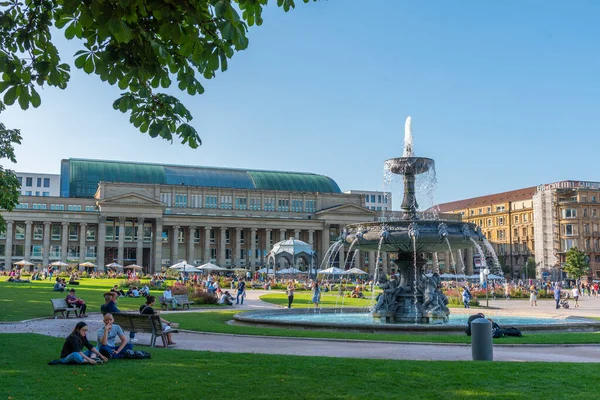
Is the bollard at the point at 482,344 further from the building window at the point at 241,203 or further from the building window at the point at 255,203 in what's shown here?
the building window at the point at 255,203

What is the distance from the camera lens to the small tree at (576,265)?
9156cm

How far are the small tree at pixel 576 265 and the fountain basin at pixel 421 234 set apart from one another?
3062 inches

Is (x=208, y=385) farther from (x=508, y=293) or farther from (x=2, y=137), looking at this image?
(x=508, y=293)

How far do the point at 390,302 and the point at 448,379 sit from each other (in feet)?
42.8

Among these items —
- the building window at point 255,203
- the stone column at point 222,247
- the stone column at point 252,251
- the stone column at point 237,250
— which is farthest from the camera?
the building window at point 255,203

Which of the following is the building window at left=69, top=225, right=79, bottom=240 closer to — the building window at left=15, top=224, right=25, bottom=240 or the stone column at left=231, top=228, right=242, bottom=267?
the building window at left=15, top=224, right=25, bottom=240

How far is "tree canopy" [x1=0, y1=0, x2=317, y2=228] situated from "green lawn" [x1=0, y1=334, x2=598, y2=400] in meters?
3.79

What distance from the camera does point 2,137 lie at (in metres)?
25.7

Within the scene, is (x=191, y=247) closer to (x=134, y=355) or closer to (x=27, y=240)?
(x=27, y=240)

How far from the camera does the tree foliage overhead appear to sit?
6.47 metres

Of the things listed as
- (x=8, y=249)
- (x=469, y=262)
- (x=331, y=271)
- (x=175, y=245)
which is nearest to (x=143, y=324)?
(x=331, y=271)

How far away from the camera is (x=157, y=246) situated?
4176 inches

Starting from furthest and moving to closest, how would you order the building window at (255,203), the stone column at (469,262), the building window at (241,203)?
1. the stone column at (469,262)
2. the building window at (255,203)
3. the building window at (241,203)

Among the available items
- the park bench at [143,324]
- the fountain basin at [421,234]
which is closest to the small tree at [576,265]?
the fountain basin at [421,234]
